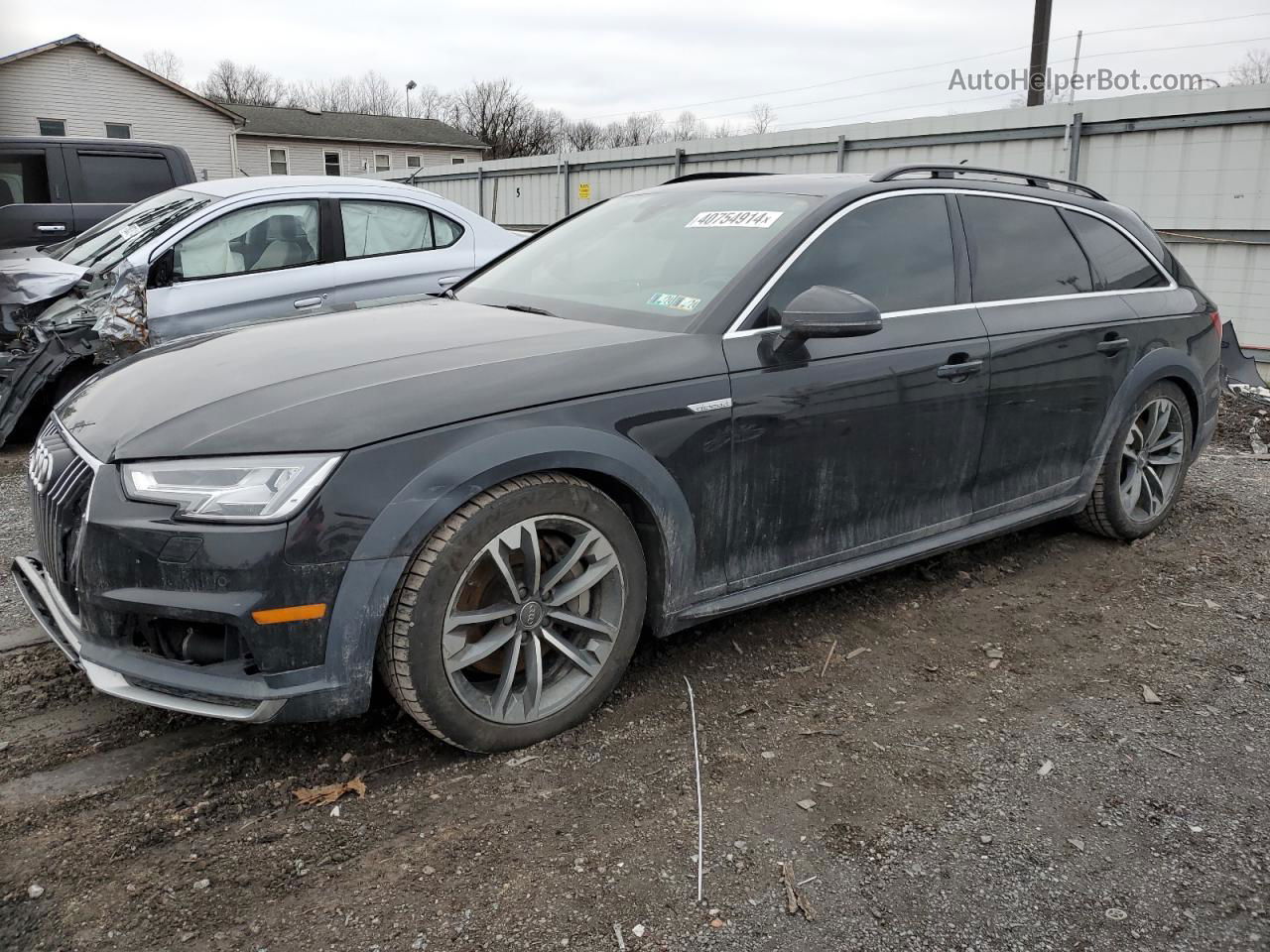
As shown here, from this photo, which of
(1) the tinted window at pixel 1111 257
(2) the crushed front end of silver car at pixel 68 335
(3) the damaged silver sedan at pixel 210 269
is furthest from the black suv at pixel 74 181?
(1) the tinted window at pixel 1111 257

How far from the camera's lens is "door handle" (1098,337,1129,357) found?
4.27 metres

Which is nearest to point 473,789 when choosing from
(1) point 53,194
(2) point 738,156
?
(1) point 53,194

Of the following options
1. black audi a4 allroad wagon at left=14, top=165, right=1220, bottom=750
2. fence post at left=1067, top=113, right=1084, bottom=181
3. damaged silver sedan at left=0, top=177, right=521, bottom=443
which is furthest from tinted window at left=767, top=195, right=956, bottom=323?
fence post at left=1067, top=113, right=1084, bottom=181

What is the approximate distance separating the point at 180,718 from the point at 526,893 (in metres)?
1.40

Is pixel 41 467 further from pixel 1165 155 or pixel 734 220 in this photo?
pixel 1165 155

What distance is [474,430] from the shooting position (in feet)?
8.69

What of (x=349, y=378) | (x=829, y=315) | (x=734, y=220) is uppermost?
(x=734, y=220)

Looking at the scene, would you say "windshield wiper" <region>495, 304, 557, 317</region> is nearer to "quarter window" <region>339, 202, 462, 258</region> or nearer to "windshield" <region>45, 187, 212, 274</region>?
"quarter window" <region>339, 202, 462, 258</region>

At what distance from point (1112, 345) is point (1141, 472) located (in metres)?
0.81

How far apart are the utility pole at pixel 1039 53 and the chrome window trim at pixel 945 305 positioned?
41.3 ft

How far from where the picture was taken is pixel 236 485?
245 cm

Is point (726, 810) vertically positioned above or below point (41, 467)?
below

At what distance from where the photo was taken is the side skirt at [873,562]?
3227 mm

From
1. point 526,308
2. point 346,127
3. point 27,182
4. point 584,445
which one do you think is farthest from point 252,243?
point 346,127
